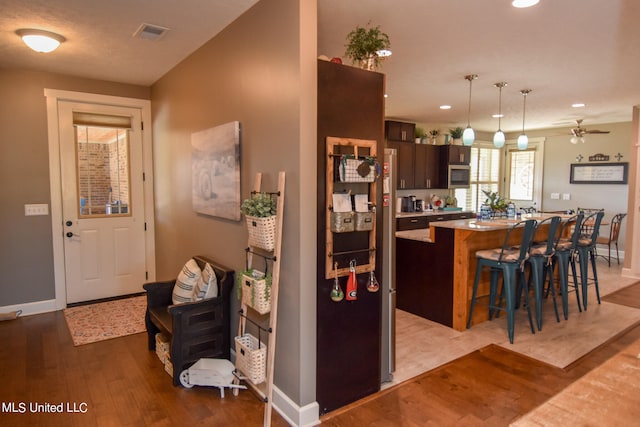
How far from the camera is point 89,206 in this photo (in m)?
4.62

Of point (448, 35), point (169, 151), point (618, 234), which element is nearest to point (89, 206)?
point (169, 151)

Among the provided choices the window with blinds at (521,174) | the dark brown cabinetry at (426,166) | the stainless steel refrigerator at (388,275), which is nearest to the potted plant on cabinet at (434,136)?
the dark brown cabinetry at (426,166)

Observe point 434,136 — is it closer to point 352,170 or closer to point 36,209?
point 352,170

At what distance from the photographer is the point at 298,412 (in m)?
2.30

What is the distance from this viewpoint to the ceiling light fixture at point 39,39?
302cm

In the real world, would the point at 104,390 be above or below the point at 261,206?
below

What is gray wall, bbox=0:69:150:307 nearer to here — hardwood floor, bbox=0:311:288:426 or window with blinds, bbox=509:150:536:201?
hardwood floor, bbox=0:311:288:426

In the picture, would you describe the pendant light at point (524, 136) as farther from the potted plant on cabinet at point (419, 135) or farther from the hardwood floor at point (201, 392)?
the hardwood floor at point (201, 392)

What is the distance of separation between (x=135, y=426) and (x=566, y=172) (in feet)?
28.4

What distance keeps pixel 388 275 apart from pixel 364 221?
61cm

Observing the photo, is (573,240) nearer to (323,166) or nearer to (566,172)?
(323,166)

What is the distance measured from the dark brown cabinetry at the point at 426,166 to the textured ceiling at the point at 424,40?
216 cm

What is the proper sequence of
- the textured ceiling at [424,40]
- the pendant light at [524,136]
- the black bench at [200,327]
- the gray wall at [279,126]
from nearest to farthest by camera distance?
the gray wall at [279,126] < the textured ceiling at [424,40] < the black bench at [200,327] < the pendant light at [524,136]

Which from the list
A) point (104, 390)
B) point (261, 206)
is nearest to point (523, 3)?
point (261, 206)
